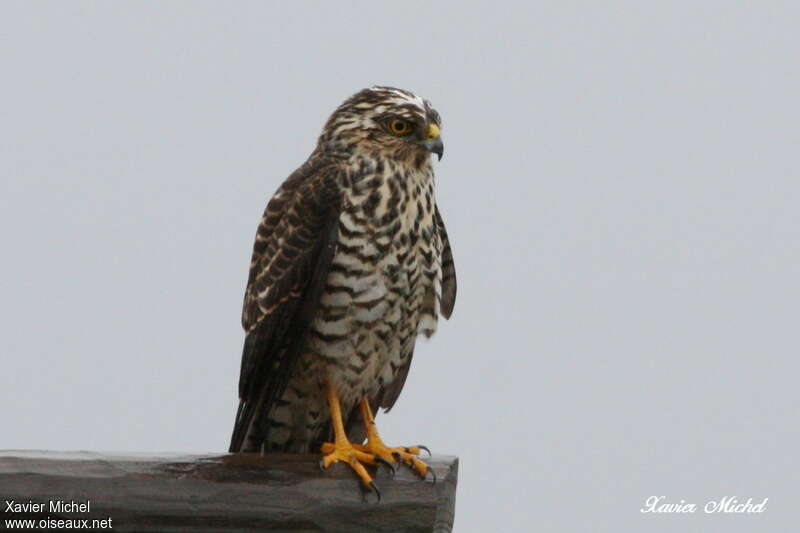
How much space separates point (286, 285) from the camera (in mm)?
4594

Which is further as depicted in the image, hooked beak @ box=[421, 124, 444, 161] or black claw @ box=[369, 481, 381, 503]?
hooked beak @ box=[421, 124, 444, 161]

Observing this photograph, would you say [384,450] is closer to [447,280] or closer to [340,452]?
[340,452]

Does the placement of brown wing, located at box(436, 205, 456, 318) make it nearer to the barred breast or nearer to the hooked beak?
the barred breast

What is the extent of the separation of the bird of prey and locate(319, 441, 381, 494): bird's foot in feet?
0.49

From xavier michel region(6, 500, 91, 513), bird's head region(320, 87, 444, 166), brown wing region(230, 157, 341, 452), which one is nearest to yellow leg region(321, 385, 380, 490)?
brown wing region(230, 157, 341, 452)

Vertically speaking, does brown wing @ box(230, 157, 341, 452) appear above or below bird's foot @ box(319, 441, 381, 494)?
above

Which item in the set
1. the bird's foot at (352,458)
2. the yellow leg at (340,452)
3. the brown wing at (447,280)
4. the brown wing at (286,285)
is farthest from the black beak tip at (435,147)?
the bird's foot at (352,458)

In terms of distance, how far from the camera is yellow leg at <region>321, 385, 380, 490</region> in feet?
12.0

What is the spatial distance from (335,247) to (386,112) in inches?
22.3

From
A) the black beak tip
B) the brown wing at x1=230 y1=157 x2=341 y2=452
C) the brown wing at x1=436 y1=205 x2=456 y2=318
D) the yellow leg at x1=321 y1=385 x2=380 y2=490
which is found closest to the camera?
the yellow leg at x1=321 y1=385 x2=380 y2=490

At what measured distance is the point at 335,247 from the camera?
4570 mm

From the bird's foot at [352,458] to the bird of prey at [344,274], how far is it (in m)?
0.15

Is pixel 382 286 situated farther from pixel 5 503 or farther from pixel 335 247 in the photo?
pixel 5 503

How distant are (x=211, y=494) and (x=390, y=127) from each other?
73.4 inches
